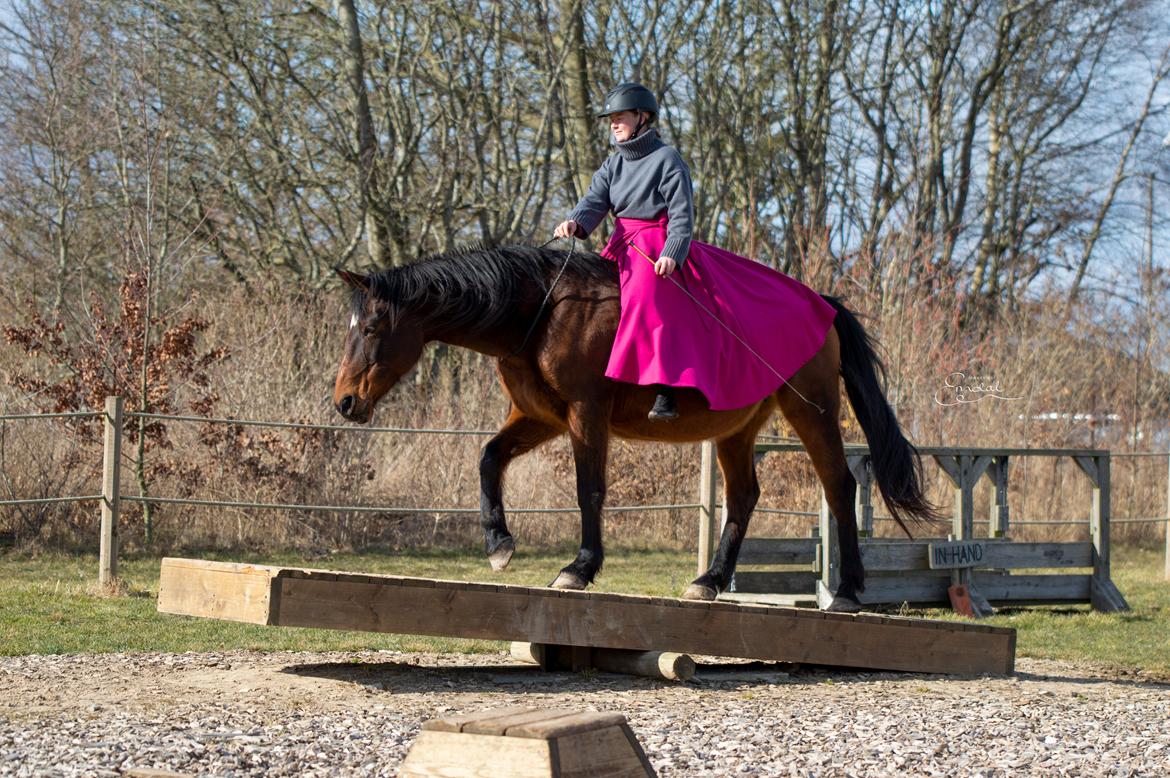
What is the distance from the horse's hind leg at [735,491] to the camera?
22.6ft

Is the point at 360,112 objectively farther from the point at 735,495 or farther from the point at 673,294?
the point at 673,294

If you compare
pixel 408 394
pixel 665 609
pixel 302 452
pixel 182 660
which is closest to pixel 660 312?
pixel 665 609

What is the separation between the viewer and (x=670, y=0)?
1755 centimetres

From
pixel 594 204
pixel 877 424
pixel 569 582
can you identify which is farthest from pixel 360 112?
pixel 569 582

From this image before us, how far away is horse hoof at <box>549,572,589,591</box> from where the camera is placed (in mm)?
6031

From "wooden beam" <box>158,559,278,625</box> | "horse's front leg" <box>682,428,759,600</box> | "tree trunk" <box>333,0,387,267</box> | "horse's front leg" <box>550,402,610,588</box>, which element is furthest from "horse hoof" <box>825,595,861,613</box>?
"tree trunk" <box>333,0,387,267</box>

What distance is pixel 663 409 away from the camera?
607cm


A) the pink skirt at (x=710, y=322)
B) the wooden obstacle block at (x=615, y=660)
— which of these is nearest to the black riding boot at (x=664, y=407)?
the pink skirt at (x=710, y=322)

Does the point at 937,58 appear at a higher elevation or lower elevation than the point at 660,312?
higher

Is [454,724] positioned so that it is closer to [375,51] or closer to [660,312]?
[660,312]

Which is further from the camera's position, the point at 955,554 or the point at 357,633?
the point at 955,554

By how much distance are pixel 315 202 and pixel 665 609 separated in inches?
521

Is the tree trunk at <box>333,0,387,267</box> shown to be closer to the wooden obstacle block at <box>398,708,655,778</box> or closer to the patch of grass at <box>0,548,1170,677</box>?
the patch of grass at <box>0,548,1170,677</box>

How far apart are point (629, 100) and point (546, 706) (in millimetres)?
2901
